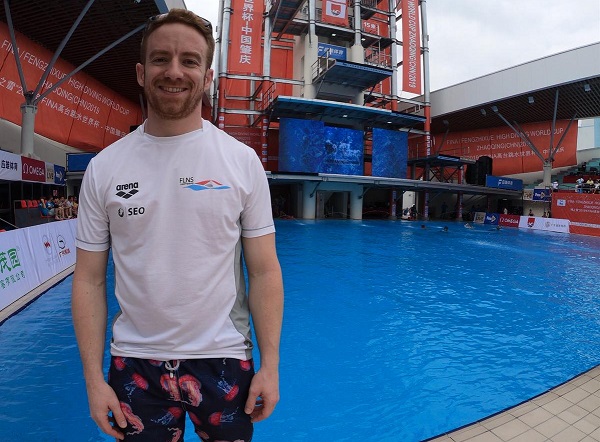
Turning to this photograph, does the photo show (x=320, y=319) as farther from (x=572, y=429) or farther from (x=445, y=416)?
(x=572, y=429)

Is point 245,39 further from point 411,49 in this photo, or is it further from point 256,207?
point 256,207

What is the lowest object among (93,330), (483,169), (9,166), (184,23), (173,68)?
(93,330)

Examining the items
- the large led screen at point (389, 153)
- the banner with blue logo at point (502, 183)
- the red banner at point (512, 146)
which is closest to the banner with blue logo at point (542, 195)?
the banner with blue logo at point (502, 183)

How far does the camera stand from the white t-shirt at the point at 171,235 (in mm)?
1371

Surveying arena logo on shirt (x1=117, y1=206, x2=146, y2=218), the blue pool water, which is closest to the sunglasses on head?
arena logo on shirt (x1=117, y1=206, x2=146, y2=218)

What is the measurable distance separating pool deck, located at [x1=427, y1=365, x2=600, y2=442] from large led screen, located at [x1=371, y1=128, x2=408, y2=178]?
1143 inches

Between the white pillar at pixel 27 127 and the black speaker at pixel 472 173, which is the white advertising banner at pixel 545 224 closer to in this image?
the black speaker at pixel 472 173

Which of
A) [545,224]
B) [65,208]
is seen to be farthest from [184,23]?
[545,224]

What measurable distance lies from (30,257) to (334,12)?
32.2 meters

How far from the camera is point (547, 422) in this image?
3.27 meters

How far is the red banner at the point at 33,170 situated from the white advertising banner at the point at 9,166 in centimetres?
45

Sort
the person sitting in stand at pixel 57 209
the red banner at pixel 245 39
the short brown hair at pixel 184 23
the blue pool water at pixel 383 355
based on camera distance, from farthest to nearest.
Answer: the red banner at pixel 245 39 < the person sitting in stand at pixel 57 209 < the blue pool water at pixel 383 355 < the short brown hair at pixel 184 23

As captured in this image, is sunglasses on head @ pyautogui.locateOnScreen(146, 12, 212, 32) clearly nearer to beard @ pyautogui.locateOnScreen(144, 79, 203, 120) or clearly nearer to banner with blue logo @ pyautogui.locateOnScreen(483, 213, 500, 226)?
beard @ pyautogui.locateOnScreen(144, 79, 203, 120)

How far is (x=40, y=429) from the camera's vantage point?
3.17 m
